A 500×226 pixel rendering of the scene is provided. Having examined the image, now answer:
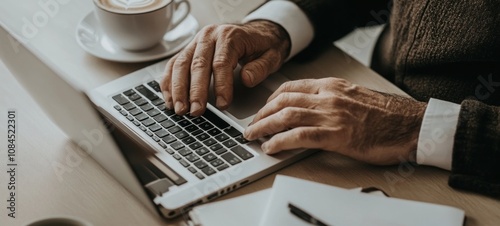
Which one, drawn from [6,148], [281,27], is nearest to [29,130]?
[6,148]

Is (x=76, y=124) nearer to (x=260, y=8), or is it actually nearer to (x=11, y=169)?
(x=11, y=169)

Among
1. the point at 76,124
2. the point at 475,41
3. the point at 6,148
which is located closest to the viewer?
the point at 76,124

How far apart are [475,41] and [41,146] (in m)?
0.72

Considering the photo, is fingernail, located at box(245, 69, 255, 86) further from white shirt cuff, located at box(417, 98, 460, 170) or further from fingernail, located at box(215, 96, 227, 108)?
white shirt cuff, located at box(417, 98, 460, 170)

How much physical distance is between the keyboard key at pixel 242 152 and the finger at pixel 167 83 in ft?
0.50

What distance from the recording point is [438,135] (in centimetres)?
93

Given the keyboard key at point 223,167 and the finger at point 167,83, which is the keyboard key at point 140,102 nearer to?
the finger at point 167,83

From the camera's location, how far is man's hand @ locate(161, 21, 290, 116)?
1.03 m

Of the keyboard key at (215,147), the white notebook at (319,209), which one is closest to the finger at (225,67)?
the keyboard key at (215,147)

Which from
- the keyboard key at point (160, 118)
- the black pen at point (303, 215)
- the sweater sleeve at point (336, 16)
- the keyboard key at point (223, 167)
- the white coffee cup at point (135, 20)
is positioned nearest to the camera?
the black pen at point (303, 215)

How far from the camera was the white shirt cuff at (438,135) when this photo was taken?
91cm

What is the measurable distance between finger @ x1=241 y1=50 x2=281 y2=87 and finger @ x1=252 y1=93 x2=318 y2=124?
0.32 feet

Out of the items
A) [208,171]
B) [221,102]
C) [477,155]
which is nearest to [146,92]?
[221,102]

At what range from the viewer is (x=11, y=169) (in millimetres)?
938
